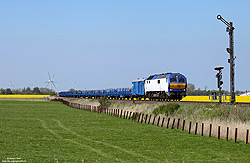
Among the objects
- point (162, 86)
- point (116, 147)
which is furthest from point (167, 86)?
point (116, 147)

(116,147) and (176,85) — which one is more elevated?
(176,85)

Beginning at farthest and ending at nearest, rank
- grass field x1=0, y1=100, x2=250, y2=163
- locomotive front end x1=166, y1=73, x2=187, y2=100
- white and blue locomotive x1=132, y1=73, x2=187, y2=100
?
1. white and blue locomotive x1=132, y1=73, x2=187, y2=100
2. locomotive front end x1=166, y1=73, x2=187, y2=100
3. grass field x1=0, y1=100, x2=250, y2=163

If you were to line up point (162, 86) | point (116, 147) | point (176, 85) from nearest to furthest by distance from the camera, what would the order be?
point (116, 147) → point (176, 85) → point (162, 86)

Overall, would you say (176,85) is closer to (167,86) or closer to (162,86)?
(167,86)

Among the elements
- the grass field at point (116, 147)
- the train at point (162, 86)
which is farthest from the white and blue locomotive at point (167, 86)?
the grass field at point (116, 147)

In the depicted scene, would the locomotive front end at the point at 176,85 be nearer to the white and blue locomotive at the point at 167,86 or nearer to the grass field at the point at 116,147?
the white and blue locomotive at the point at 167,86

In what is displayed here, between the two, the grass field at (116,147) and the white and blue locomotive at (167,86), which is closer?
the grass field at (116,147)

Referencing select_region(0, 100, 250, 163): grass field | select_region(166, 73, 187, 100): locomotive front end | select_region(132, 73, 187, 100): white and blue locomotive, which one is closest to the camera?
select_region(0, 100, 250, 163): grass field

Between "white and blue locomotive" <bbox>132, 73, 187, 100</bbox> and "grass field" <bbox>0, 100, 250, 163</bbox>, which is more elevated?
"white and blue locomotive" <bbox>132, 73, 187, 100</bbox>

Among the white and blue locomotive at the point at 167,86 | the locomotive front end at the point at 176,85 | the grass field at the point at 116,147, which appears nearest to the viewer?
the grass field at the point at 116,147

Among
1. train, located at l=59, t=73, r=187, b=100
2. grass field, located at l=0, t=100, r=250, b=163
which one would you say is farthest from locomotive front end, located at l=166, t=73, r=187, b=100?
grass field, located at l=0, t=100, r=250, b=163

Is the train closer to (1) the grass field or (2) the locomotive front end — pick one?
(2) the locomotive front end

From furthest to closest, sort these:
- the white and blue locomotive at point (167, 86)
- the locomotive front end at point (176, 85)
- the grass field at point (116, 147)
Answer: the white and blue locomotive at point (167, 86)
the locomotive front end at point (176, 85)
the grass field at point (116, 147)

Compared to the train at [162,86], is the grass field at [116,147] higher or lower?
lower
